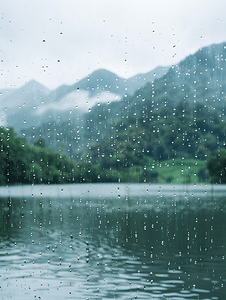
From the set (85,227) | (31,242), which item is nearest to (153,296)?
(31,242)

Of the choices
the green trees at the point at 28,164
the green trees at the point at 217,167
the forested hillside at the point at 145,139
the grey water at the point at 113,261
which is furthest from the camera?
the forested hillside at the point at 145,139

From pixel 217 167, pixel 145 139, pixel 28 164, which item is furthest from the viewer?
Answer: pixel 145 139

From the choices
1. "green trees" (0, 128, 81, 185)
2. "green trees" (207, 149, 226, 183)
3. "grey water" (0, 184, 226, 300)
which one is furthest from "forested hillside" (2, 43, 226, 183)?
"grey water" (0, 184, 226, 300)

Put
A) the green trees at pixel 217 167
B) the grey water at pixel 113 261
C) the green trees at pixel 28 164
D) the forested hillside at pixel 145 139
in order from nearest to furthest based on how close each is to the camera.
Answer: the grey water at pixel 113 261, the green trees at pixel 28 164, the green trees at pixel 217 167, the forested hillside at pixel 145 139

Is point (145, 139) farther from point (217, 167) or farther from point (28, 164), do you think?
point (28, 164)

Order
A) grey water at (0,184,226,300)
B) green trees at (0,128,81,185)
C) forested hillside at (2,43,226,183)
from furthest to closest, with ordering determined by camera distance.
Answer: forested hillside at (2,43,226,183) → green trees at (0,128,81,185) → grey water at (0,184,226,300)

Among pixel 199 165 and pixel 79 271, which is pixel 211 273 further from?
pixel 199 165

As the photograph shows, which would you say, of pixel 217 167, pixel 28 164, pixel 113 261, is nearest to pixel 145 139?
pixel 217 167

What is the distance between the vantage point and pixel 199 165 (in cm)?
14225

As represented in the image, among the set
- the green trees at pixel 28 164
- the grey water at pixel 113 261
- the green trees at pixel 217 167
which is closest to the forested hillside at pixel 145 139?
the green trees at pixel 28 164

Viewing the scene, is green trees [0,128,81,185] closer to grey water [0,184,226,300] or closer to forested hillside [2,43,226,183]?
forested hillside [2,43,226,183]

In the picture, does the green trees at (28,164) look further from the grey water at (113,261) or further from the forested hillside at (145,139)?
the grey water at (113,261)

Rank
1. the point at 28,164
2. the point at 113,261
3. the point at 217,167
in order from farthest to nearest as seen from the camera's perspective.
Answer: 1. the point at 217,167
2. the point at 28,164
3. the point at 113,261

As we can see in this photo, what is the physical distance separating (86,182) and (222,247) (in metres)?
111
